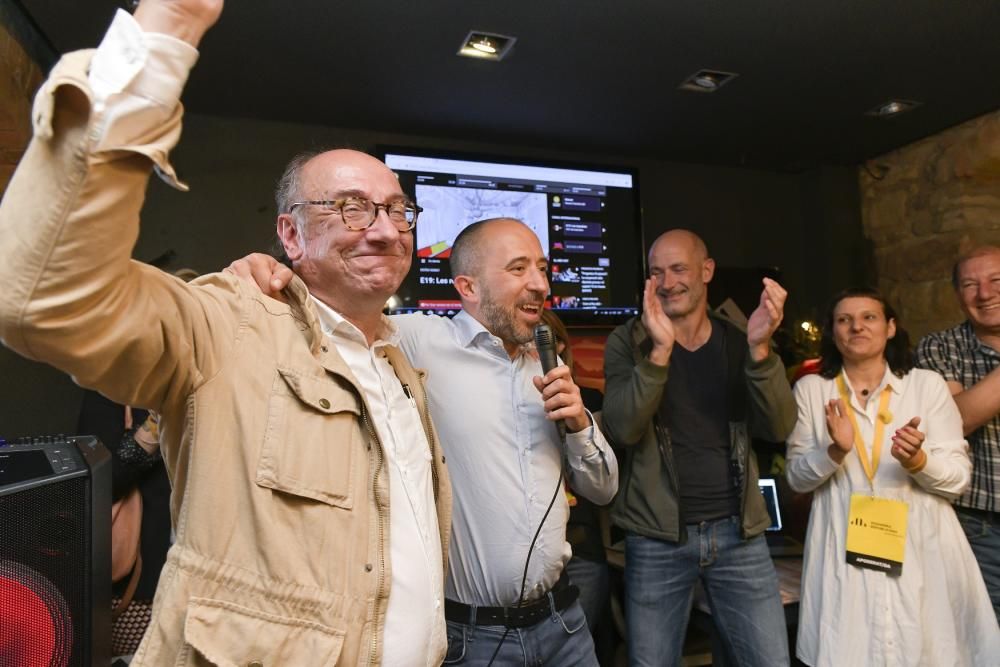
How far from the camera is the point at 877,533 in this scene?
2002 mm

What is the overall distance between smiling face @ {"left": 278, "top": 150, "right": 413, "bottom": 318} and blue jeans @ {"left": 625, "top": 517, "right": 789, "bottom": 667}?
135 centimetres

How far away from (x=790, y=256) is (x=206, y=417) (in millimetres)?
4074

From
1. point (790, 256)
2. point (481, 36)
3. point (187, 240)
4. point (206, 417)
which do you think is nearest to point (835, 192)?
point (790, 256)

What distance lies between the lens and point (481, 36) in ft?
8.25

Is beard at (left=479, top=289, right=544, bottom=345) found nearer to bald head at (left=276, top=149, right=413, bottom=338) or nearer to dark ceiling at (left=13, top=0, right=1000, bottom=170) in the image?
bald head at (left=276, top=149, right=413, bottom=338)

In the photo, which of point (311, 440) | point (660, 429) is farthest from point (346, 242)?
point (660, 429)

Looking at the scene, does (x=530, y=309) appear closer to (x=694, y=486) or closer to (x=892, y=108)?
(x=694, y=486)

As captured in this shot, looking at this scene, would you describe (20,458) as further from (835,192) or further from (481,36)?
Result: (835,192)

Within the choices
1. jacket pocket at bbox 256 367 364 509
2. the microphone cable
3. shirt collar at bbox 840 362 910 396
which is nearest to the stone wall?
shirt collar at bbox 840 362 910 396

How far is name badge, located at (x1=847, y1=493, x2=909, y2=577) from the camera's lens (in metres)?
1.97

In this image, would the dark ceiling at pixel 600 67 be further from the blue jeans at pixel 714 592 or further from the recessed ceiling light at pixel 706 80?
the blue jeans at pixel 714 592

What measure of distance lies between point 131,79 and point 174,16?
9cm

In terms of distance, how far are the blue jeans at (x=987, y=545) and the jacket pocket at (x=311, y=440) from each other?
2328mm

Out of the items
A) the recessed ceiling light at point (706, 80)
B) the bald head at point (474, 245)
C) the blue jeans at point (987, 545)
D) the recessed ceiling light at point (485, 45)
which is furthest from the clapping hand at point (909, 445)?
the recessed ceiling light at point (485, 45)
